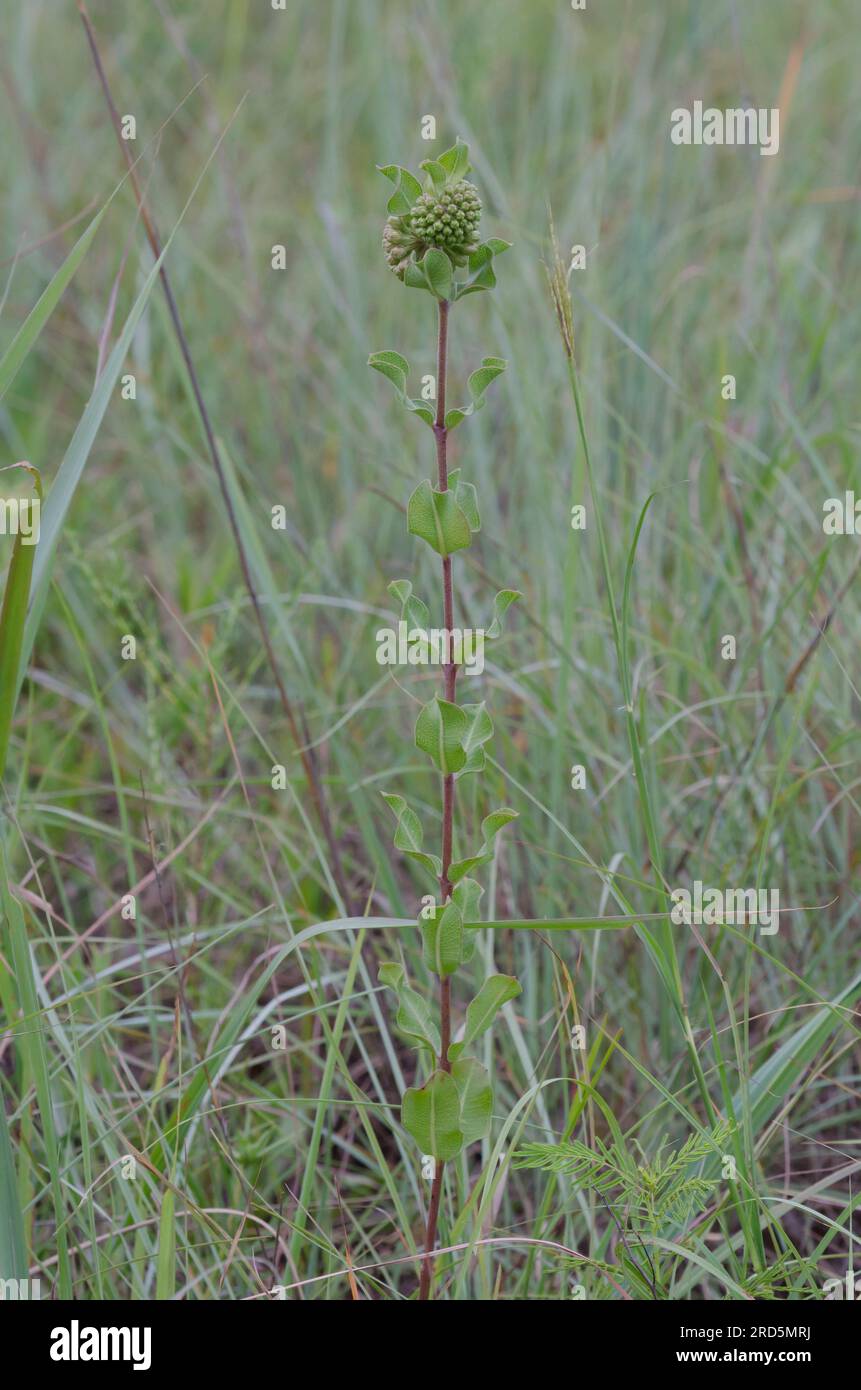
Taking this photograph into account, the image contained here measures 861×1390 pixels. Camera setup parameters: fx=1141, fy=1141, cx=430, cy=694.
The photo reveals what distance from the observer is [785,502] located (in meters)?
1.88

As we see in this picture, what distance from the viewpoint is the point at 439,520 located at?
3.12ft

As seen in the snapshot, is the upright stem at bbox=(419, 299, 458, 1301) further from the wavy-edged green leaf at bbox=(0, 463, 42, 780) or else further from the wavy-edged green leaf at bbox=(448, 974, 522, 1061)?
the wavy-edged green leaf at bbox=(0, 463, 42, 780)

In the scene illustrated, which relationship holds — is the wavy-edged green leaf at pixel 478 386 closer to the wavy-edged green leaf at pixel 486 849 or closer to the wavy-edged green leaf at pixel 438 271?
the wavy-edged green leaf at pixel 438 271

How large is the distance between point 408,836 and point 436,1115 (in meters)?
0.24

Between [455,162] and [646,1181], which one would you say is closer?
[455,162]

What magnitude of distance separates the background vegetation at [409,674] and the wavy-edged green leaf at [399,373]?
0.33 meters

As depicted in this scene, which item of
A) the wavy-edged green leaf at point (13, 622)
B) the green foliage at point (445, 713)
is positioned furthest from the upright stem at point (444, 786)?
the wavy-edged green leaf at point (13, 622)

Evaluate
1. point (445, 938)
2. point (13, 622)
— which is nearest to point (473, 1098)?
point (445, 938)

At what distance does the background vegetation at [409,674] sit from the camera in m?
1.21

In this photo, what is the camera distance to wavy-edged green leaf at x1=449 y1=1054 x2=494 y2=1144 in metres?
0.99

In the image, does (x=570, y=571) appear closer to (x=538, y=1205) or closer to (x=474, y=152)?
(x=538, y=1205)

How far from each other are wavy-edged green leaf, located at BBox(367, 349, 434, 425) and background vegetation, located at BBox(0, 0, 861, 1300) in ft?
1.07

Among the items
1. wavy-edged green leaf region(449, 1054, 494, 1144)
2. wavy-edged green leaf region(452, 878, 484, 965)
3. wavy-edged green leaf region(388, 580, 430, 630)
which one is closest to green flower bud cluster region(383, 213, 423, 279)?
wavy-edged green leaf region(388, 580, 430, 630)

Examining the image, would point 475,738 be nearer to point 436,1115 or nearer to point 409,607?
point 409,607
